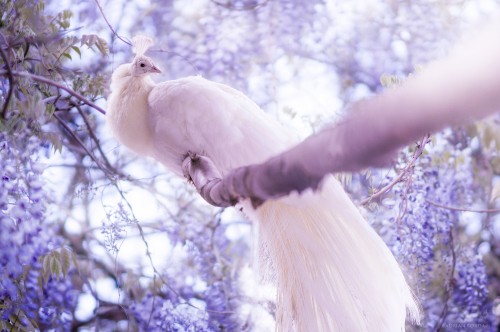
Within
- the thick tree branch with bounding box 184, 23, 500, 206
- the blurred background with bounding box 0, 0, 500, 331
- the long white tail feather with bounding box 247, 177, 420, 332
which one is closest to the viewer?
the thick tree branch with bounding box 184, 23, 500, 206

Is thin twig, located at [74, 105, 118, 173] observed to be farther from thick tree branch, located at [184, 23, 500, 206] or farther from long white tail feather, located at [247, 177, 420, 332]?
thick tree branch, located at [184, 23, 500, 206]

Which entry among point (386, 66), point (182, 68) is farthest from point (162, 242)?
point (386, 66)

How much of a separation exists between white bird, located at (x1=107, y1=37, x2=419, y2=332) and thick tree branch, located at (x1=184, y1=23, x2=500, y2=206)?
246 millimetres

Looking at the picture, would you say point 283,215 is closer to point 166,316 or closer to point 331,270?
point 331,270

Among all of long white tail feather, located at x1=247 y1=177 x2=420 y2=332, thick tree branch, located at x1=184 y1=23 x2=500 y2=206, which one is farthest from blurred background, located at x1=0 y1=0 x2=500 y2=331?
thick tree branch, located at x1=184 y1=23 x2=500 y2=206

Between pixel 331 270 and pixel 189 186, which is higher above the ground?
pixel 189 186

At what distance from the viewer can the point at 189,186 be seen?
135 cm

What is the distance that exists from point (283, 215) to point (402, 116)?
51 centimetres

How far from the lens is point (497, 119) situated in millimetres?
1426

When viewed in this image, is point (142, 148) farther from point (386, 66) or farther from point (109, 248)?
point (386, 66)

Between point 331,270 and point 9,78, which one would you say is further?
point 9,78

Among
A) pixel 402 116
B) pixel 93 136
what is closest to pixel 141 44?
pixel 93 136

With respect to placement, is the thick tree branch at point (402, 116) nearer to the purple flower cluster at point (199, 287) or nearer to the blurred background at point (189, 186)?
the blurred background at point (189, 186)

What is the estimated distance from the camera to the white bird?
31.4 inches
